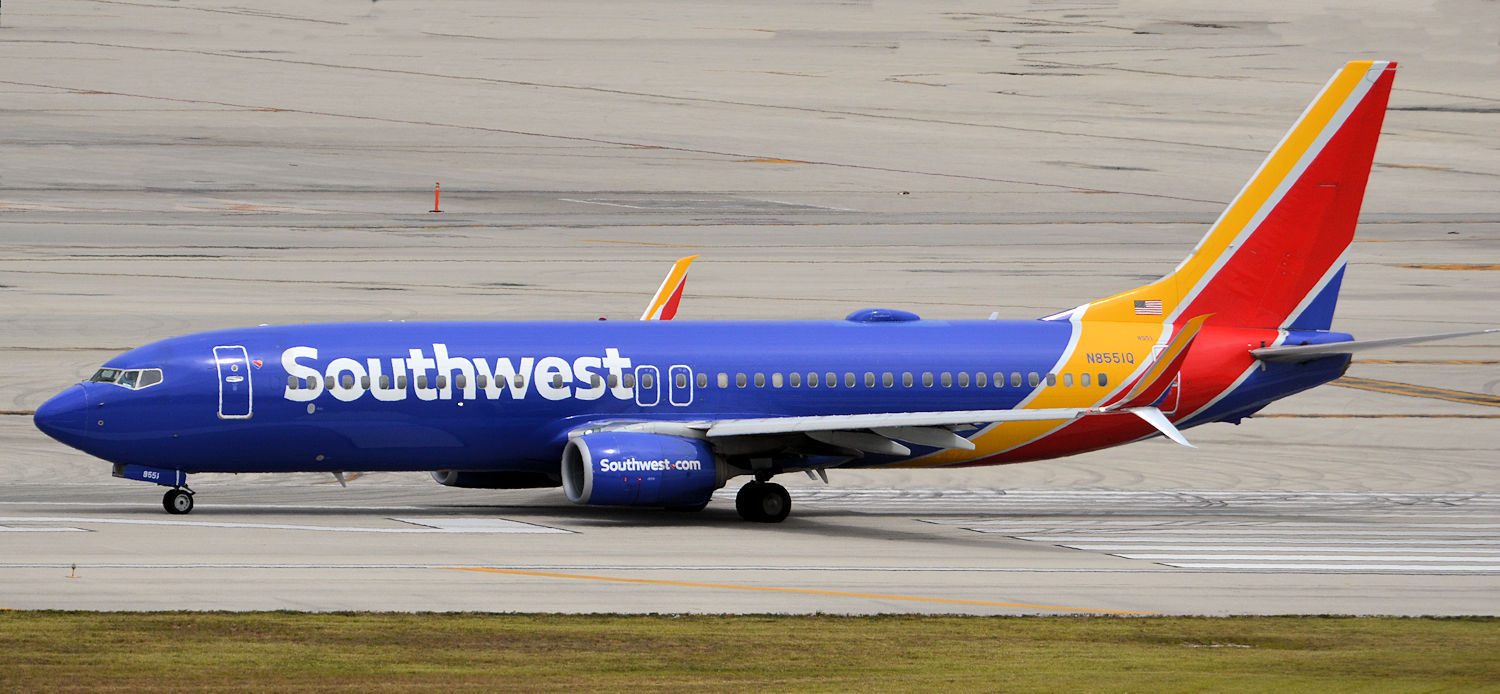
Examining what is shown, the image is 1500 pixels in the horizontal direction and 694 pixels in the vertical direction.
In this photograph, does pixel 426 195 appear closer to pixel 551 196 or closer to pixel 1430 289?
pixel 551 196

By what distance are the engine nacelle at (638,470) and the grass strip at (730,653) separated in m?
10.6

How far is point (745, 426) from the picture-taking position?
37.8 metres

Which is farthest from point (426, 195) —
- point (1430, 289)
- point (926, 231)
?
point (1430, 289)

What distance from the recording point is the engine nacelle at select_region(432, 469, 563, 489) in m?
40.4

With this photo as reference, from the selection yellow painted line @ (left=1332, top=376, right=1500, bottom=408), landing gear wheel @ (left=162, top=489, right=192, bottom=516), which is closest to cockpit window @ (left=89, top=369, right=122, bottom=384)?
landing gear wheel @ (left=162, top=489, right=192, bottom=516)

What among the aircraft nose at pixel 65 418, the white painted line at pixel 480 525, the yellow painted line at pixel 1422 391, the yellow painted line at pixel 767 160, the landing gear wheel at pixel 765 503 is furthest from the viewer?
the yellow painted line at pixel 767 160

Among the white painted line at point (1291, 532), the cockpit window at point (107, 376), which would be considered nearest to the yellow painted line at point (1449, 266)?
the white painted line at point (1291, 532)

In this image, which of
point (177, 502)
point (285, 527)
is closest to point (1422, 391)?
point (285, 527)

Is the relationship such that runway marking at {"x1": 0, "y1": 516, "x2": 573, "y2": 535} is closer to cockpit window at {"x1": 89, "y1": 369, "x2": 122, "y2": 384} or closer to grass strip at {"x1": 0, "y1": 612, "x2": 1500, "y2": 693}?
cockpit window at {"x1": 89, "y1": 369, "x2": 122, "y2": 384}

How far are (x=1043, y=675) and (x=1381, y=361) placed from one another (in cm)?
4690

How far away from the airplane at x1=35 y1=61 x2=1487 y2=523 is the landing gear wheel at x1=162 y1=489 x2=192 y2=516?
0.04 metres

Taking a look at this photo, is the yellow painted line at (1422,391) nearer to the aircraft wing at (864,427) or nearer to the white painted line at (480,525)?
the aircraft wing at (864,427)

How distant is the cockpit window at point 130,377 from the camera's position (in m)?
37.1

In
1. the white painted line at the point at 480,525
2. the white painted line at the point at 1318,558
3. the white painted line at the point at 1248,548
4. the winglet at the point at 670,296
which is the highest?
the winglet at the point at 670,296
